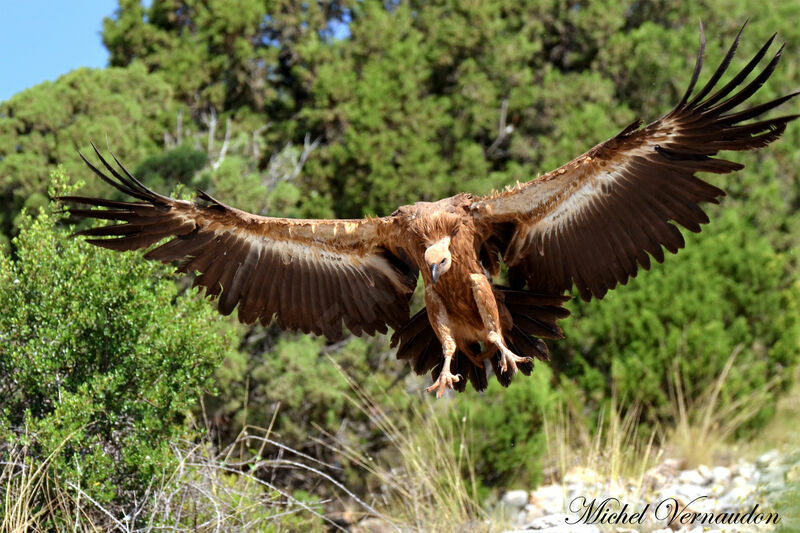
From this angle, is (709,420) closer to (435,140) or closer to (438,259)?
(435,140)

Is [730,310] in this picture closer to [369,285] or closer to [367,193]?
[367,193]

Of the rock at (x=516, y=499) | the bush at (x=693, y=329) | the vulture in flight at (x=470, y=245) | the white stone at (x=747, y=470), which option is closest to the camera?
the vulture in flight at (x=470, y=245)

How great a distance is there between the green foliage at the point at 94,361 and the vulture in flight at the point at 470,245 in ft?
1.55

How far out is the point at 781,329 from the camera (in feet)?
33.6

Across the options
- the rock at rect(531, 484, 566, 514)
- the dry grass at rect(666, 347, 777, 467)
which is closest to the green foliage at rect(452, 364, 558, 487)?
the rock at rect(531, 484, 566, 514)

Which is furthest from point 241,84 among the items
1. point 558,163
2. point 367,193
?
point 558,163

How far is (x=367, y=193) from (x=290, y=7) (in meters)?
2.71

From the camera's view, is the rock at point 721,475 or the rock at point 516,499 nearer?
the rock at point 721,475

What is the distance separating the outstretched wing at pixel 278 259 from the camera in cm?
533

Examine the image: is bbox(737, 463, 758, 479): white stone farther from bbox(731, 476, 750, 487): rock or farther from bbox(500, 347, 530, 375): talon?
bbox(500, 347, 530, 375): talon

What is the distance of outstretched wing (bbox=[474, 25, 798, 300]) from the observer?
15.3 ft

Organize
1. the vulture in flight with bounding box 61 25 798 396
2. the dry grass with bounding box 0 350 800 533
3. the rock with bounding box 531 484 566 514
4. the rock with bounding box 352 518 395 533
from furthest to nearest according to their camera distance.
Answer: the rock with bounding box 531 484 566 514 → the rock with bounding box 352 518 395 533 → the dry grass with bounding box 0 350 800 533 → the vulture in flight with bounding box 61 25 798 396

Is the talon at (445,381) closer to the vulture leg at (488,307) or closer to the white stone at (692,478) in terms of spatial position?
the vulture leg at (488,307)

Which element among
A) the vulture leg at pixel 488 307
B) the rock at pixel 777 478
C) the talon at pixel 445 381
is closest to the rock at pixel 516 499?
the rock at pixel 777 478
